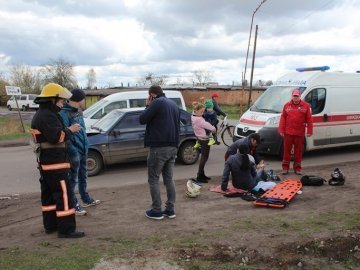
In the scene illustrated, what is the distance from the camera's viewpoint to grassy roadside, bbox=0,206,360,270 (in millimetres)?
4332

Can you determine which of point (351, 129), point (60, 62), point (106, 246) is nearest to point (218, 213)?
point (106, 246)

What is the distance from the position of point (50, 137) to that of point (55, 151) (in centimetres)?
21

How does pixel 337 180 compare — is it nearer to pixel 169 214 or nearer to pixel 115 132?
pixel 169 214

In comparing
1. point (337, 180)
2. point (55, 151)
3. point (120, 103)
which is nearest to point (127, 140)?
point (337, 180)

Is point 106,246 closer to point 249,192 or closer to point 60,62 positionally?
point 249,192

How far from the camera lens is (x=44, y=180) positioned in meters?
5.25

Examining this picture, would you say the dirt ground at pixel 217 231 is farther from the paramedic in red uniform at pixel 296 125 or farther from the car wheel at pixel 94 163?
the car wheel at pixel 94 163

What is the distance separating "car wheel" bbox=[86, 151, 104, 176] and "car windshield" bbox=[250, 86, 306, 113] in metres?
4.70

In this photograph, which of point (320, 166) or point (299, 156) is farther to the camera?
point (320, 166)

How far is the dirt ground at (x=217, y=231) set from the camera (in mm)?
4422

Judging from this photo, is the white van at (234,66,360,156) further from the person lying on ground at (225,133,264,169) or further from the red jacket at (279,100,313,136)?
the person lying on ground at (225,133,264,169)

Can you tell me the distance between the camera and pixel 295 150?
928cm

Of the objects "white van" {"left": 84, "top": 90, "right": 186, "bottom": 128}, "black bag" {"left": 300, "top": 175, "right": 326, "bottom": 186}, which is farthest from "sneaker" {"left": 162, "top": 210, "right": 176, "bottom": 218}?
"white van" {"left": 84, "top": 90, "right": 186, "bottom": 128}

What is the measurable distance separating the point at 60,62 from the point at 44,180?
74576mm
